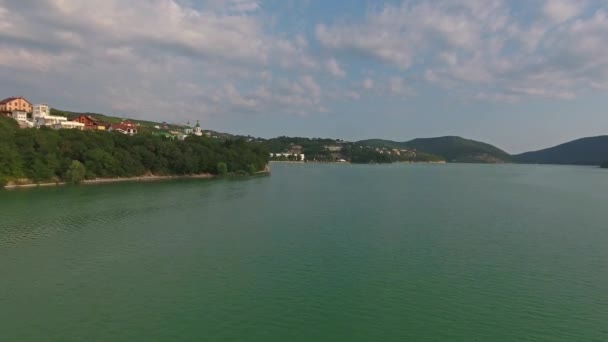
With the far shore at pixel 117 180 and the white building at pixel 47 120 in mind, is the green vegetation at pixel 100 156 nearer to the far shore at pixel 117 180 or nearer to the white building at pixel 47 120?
the far shore at pixel 117 180

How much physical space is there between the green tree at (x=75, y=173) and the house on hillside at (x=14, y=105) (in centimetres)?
3691

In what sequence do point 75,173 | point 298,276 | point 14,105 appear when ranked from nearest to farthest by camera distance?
point 298,276 → point 75,173 → point 14,105

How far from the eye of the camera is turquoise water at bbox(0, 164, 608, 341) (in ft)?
37.0

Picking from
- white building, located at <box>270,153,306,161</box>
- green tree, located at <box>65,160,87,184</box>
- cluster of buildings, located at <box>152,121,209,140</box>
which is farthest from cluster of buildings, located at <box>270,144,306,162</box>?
green tree, located at <box>65,160,87,184</box>

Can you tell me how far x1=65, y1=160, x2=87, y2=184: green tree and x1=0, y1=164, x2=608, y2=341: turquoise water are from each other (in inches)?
772

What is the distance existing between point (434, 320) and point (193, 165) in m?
58.1

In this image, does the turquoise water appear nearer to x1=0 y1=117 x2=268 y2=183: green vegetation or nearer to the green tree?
the green tree

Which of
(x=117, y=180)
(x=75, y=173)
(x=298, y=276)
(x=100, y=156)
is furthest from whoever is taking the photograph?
(x=117, y=180)

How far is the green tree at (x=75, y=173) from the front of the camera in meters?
48.2

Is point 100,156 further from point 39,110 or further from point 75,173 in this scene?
point 39,110

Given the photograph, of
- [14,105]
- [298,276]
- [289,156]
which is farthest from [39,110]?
[289,156]

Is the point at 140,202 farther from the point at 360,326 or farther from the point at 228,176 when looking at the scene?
the point at 228,176

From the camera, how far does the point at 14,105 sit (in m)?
76.3

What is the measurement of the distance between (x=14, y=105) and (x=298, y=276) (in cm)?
8430
